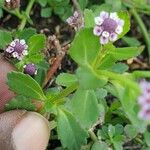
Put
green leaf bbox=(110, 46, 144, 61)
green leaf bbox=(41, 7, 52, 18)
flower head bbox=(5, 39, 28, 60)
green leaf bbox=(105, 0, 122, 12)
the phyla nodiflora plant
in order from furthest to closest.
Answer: green leaf bbox=(41, 7, 52, 18) < green leaf bbox=(105, 0, 122, 12) < flower head bbox=(5, 39, 28, 60) < green leaf bbox=(110, 46, 144, 61) < the phyla nodiflora plant

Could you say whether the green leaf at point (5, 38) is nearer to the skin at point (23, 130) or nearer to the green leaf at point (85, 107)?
the skin at point (23, 130)

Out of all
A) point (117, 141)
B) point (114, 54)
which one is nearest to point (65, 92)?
point (114, 54)

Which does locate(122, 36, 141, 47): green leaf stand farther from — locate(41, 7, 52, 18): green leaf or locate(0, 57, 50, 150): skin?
locate(0, 57, 50, 150): skin

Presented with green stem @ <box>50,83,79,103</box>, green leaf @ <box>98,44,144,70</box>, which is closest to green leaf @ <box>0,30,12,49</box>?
green stem @ <box>50,83,79,103</box>

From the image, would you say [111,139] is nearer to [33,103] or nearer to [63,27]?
[33,103]

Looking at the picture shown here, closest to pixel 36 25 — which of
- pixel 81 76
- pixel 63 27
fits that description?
pixel 63 27
